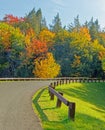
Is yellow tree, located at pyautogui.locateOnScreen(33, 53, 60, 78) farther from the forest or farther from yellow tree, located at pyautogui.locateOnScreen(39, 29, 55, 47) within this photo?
yellow tree, located at pyautogui.locateOnScreen(39, 29, 55, 47)

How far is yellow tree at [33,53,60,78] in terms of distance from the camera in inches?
3413

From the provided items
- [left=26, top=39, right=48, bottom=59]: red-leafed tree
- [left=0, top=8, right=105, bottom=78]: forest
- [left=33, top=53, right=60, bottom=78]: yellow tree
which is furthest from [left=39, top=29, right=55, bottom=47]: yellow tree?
[left=33, top=53, right=60, bottom=78]: yellow tree

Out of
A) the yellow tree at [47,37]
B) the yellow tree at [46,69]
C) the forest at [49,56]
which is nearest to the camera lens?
the yellow tree at [46,69]

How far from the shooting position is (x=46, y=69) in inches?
3430

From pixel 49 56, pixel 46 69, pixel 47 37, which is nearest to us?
pixel 46 69

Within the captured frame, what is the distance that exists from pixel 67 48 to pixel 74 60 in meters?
7.00

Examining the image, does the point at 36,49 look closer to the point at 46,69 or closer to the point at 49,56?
the point at 49,56

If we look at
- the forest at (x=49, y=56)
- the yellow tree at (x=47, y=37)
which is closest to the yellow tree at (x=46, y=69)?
the forest at (x=49, y=56)

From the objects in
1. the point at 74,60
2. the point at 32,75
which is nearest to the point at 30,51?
the point at 32,75

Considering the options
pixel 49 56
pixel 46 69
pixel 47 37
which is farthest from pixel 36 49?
pixel 47 37

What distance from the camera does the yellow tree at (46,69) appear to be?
86.7 m

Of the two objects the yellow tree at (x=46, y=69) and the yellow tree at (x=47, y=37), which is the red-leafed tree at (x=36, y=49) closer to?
the yellow tree at (x=46, y=69)

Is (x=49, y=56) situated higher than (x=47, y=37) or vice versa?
(x=47, y=37)

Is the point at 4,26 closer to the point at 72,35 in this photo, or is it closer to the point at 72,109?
the point at 72,35
